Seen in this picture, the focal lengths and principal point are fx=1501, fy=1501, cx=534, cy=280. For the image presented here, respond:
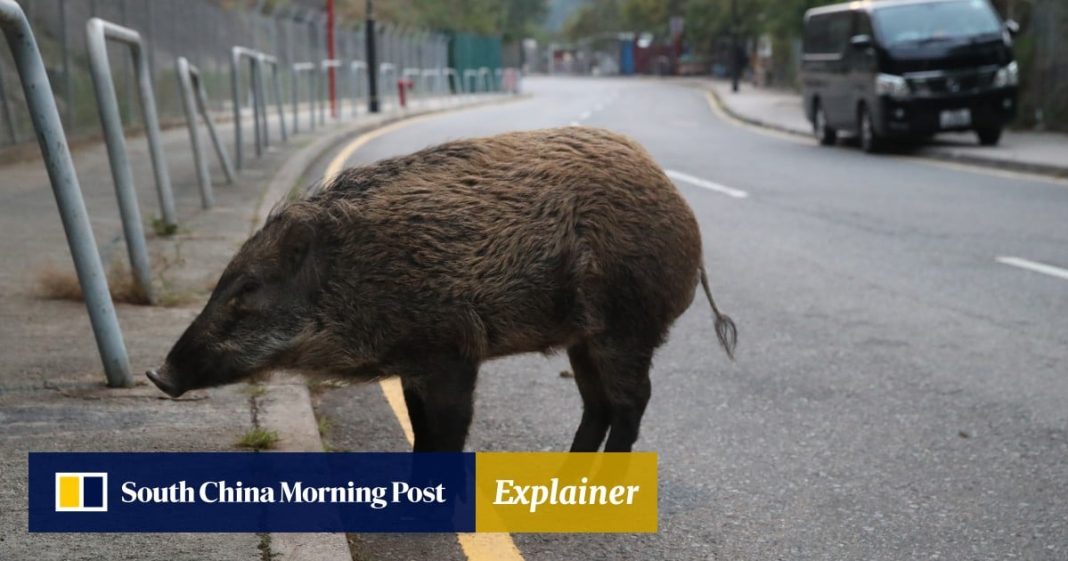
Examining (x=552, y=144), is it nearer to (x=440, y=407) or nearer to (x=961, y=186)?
(x=440, y=407)

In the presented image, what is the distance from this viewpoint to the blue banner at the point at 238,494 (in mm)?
3957

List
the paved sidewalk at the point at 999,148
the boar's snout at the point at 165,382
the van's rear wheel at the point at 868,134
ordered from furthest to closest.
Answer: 1. the van's rear wheel at the point at 868,134
2. the paved sidewalk at the point at 999,148
3. the boar's snout at the point at 165,382

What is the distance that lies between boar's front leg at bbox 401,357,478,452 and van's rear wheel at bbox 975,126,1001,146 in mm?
16642

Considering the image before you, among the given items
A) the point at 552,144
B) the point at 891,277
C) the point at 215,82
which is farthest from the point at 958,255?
the point at 215,82

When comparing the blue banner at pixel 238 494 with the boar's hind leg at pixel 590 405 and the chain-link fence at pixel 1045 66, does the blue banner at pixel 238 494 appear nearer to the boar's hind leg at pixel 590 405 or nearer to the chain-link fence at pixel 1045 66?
the boar's hind leg at pixel 590 405

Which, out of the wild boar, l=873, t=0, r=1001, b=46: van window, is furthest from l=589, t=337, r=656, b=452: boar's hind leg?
l=873, t=0, r=1001, b=46: van window

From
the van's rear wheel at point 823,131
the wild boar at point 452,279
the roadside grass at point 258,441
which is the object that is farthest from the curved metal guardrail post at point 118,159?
the van's rear wheel at point 823,131

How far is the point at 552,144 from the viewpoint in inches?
171

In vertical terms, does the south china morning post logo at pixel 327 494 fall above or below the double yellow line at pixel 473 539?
above

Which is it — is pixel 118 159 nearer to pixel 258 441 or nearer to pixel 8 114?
pixel 258 441

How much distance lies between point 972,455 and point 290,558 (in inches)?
99.5

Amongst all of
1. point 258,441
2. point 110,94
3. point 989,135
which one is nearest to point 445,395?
point 258,441

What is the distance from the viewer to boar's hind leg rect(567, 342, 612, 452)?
14.7 ft

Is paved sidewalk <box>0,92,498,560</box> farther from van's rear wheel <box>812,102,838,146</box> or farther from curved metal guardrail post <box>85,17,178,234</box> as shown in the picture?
van's rear wheel <box>812,102,838,146</box>
